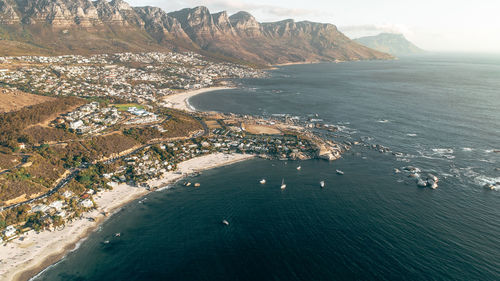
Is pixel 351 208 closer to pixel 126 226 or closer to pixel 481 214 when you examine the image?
pixel 481 214

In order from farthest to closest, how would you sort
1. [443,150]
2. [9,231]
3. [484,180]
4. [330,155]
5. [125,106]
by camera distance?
[125,106]
[443,150]
[330,155]
[484,180]
[9,231]

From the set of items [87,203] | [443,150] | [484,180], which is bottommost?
[87,203]

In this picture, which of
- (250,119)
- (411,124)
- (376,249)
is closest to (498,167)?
(411,124)

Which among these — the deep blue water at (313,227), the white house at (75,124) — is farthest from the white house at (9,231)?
the white house at (75,124)

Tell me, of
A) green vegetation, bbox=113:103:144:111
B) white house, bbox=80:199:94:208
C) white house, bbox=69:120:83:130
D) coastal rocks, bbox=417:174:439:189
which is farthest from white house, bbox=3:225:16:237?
coastal rocks, bbox=417:174:439:189

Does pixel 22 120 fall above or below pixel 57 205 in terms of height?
above

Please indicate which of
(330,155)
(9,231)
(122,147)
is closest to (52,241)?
(9,231)

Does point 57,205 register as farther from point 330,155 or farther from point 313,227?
point 330,155

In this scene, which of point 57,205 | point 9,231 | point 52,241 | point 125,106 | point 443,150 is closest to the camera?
point 9,231

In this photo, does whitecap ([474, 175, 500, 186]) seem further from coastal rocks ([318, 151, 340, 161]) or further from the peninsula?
the peninsula
